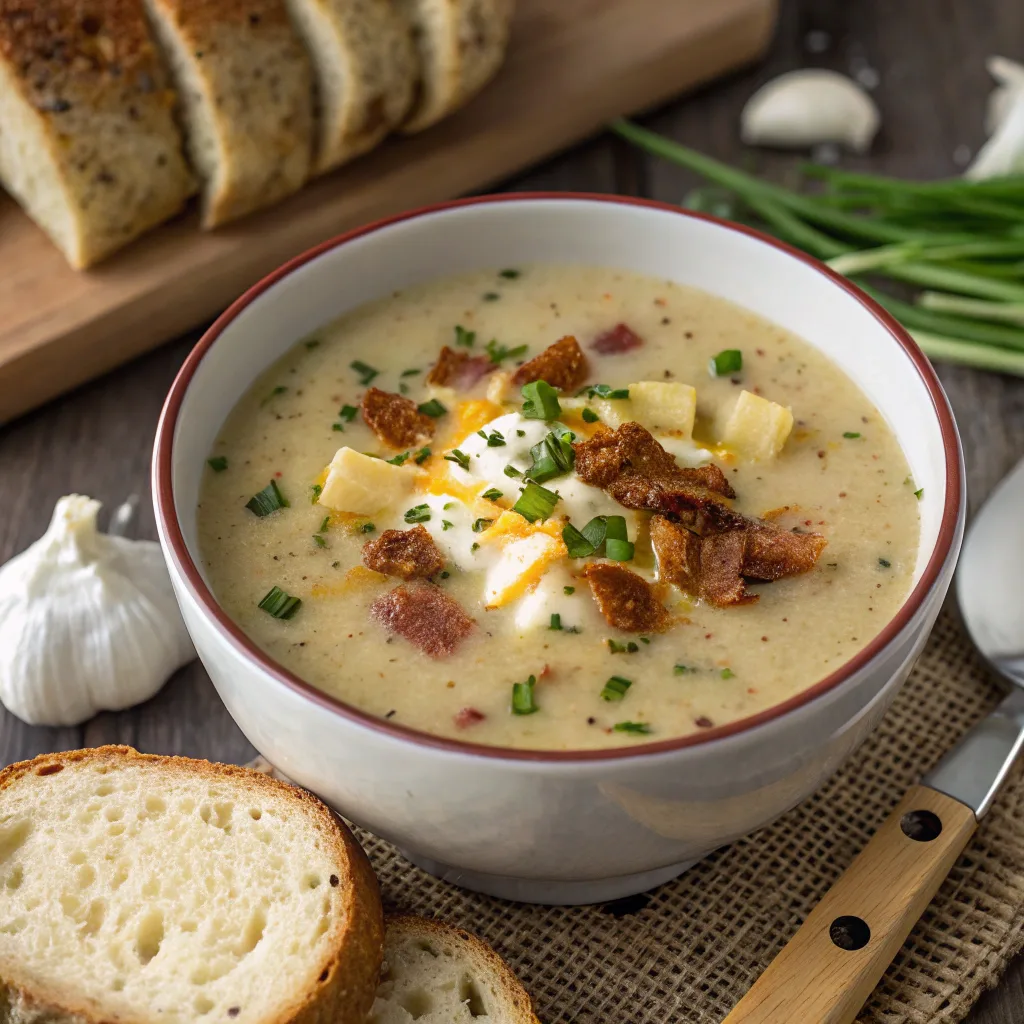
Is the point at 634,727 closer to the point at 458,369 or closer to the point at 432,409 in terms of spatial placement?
the point at 432,409

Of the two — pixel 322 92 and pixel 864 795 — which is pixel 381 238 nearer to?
pixel 322 92

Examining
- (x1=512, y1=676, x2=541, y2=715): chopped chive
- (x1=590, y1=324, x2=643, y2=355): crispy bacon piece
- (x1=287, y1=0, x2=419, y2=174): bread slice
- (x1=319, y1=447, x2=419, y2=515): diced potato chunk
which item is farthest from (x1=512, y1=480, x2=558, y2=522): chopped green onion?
(x1=287, y1=0, x2=419, y2=174): bread slice

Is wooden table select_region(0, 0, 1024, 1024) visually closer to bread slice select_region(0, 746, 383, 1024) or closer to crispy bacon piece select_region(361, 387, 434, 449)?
bread slice select_region(0, 746, 383, 1024)

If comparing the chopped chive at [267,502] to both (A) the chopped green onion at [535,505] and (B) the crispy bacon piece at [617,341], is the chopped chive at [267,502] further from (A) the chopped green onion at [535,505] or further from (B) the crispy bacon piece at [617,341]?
(B) the crispy bacon piece at [617,341]

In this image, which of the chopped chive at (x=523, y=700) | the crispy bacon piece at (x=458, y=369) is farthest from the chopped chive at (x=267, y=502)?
the chopped chive at (x=523, y=700)

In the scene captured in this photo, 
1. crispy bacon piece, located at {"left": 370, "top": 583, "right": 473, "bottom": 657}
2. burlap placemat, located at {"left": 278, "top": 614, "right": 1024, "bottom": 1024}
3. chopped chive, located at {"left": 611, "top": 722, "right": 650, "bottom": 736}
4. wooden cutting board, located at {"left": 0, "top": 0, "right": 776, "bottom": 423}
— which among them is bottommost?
burlap placemat, located at {"left": 278, "top": 614, "right": 1024, "bottom": 1024}

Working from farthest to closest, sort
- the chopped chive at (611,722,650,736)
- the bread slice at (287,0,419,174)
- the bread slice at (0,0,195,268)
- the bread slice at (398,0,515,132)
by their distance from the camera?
the bread slice at (398,0,515,132) → the bread slice at (287,0,419,174) → the bread slice at (0,0,195,268) → the chopped chive at (611,722,650,736)
